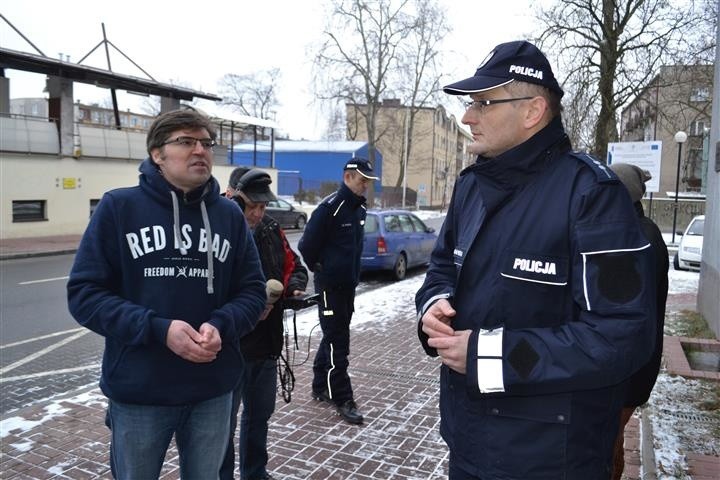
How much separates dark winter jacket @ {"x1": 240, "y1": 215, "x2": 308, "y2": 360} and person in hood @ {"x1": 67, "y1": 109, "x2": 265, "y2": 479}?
82cm

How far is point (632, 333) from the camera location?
1.60 metres

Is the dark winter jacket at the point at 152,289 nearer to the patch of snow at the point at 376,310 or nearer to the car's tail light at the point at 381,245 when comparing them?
the patch of snow at the point at 376,310

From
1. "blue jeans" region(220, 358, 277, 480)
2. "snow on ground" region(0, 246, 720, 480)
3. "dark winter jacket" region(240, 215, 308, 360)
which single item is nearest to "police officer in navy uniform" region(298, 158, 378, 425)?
"dark winter jacket" region(240, 215, 308, 360)

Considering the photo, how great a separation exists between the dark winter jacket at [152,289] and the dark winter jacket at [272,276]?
2.88 ft

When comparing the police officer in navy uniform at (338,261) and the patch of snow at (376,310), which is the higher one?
the police officer in navy uniform at (338,261)

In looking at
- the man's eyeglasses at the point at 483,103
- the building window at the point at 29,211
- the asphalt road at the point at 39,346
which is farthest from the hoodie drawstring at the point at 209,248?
the building window at the point at 29,211

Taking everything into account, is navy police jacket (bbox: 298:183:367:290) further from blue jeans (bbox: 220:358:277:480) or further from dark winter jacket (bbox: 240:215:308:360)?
blue jeans (bbox: 220:358:277:480)

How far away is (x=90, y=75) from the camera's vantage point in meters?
22.0

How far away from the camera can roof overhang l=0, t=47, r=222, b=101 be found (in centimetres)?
1961

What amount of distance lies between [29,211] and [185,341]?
66.9 feet

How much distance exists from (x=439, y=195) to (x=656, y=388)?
7156cm

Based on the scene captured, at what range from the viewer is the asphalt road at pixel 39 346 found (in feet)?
18.8

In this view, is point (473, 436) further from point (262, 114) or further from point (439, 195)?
point (439, 195)

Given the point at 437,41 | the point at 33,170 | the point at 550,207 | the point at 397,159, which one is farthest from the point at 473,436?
the point at 397,159
